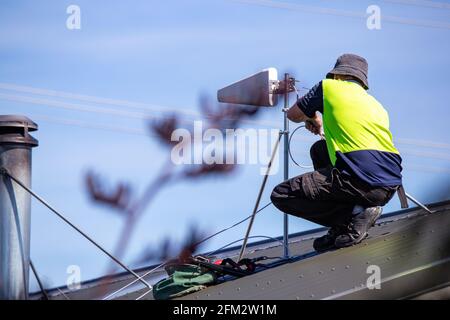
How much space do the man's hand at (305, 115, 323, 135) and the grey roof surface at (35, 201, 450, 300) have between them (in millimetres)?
978

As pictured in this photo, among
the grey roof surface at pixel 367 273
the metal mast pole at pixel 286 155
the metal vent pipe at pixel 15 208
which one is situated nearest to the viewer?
the grey roof surface at pixel 367 273

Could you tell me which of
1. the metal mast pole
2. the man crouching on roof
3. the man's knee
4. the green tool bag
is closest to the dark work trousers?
the man crouching on roof

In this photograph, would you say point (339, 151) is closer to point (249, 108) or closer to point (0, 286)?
point (249, 108)

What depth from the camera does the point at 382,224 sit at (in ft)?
27.7

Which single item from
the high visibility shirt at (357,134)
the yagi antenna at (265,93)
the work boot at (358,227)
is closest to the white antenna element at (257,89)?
the yagi antenna at (265,93)

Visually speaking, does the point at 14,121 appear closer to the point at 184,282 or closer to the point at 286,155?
the point at 184,282

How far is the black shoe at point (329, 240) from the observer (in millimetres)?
7289

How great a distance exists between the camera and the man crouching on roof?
23.3 feet

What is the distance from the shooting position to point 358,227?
7109 mm

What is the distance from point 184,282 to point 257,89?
1.76 metres

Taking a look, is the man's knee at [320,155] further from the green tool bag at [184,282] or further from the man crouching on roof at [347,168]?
the green tool bag at [184,282]

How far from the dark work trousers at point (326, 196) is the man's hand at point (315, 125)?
1.44 ft

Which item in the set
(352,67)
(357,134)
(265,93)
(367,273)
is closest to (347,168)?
(357,134)

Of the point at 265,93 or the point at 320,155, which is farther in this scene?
the point at 265,93
